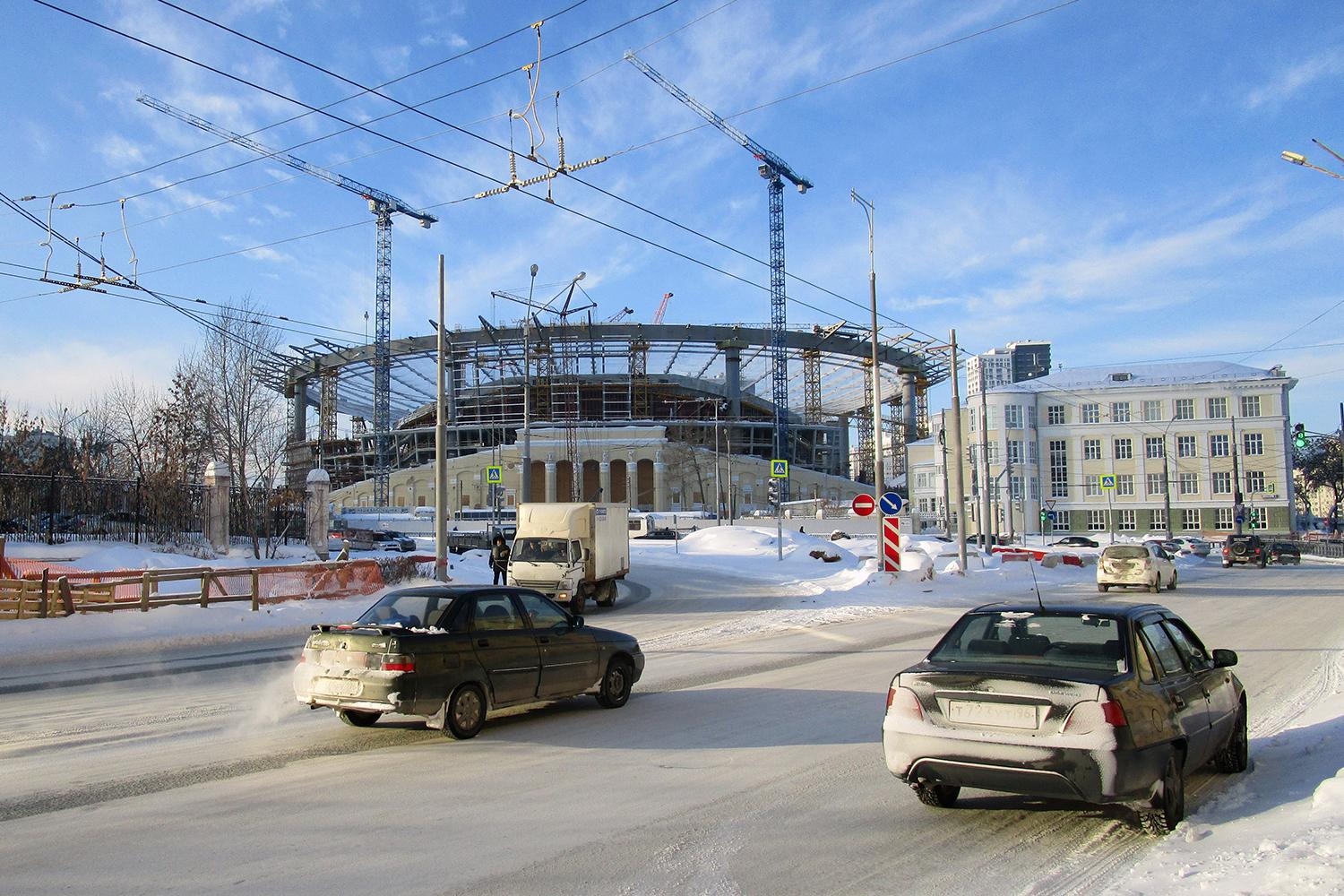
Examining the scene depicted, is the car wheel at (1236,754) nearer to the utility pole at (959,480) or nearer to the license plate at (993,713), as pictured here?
the license plate at (993,713)

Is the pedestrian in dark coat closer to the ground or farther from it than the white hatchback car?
farther from it

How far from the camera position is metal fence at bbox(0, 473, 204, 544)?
3105 centimetres

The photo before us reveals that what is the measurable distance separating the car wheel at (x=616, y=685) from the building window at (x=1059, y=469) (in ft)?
279

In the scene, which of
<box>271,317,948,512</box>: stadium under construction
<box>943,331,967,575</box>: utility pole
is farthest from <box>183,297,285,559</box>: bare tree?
<box>271,317,948,512</box>: stadium under construction

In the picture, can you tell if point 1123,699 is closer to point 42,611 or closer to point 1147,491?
point 42,611

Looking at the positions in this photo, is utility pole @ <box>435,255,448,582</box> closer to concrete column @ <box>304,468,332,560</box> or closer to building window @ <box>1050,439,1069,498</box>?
concrete column @ <box>304,468,332,560</box>

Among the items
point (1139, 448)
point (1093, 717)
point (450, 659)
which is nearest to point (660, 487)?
point (1139, 448)

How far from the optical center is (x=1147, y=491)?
284 feet

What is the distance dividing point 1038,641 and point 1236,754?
2.19 m

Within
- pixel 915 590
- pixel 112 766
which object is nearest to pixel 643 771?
pixel 112 766

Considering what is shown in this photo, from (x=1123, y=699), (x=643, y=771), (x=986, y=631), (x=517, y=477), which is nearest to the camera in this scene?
(x=1123, y=699)

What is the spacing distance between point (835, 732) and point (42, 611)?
15758mm

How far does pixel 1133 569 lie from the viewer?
31.3 m

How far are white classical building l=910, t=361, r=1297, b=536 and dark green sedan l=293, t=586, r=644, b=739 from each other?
247 ft
